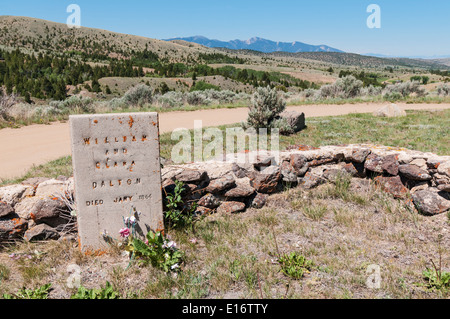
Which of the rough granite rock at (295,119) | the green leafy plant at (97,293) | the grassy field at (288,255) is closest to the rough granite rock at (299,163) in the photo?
the grassy field at (288,255)

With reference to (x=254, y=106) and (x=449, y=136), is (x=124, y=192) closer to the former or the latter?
(x=254, y=106)

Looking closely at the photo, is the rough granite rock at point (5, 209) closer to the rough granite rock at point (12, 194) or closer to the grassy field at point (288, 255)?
the rough granite rock at point (12, 194)

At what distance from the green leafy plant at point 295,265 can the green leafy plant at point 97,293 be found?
164 centimetres

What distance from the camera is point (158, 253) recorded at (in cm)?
332

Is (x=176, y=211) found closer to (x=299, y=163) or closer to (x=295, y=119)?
(x=299, y=163)

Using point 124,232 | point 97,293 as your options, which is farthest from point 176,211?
point 97,293

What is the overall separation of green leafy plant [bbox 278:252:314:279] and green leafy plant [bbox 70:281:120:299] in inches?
64.5

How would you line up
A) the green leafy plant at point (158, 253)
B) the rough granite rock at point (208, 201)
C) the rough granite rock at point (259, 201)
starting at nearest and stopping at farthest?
the green leafy plant at point (158, 253), the rough granite rock at point (208, 201), the rough granite rock at point (259, 201)

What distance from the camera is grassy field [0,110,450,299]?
2951 mm

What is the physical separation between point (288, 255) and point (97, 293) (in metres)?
1.98

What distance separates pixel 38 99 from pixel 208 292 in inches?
1793

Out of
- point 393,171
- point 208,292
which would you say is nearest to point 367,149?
point 393,171

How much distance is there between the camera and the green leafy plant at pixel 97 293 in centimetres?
273

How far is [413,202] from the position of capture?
4539 mm
